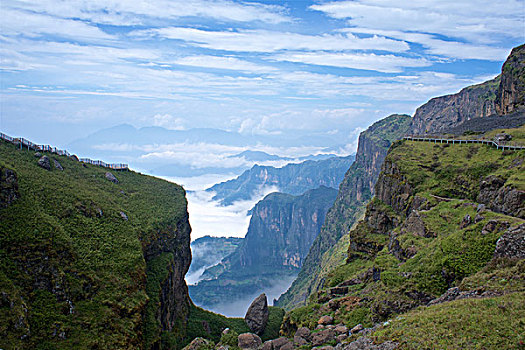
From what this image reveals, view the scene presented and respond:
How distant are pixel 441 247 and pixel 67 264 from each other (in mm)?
39237

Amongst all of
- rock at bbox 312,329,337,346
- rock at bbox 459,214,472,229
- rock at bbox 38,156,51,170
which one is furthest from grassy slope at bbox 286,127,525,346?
rock at bbox 38,156,51,170

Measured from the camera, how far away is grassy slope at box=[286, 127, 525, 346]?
1202 inches

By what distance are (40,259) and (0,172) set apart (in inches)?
476

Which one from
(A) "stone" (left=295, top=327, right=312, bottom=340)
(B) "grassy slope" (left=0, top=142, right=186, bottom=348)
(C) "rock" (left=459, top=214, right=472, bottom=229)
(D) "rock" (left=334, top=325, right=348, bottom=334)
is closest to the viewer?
(B) "grassy slope" (left=0, top=142, right=186, bottom=348)

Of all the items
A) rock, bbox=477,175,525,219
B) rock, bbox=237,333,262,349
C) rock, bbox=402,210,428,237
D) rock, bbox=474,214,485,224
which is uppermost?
rock, bbox=477,175,525,219

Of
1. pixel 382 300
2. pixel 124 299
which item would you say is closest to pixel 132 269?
pixel 124 299

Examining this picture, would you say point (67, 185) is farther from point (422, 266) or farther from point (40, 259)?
point (422, 266)

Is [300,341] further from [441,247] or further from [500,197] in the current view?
[500,197]

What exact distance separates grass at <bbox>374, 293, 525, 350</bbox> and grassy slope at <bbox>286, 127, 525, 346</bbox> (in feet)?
2.22

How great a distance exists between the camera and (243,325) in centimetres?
7981

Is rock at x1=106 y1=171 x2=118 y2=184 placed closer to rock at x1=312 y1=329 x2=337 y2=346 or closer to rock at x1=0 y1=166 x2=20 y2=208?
rock at x1=0 y1=166 x2=20 y2=208

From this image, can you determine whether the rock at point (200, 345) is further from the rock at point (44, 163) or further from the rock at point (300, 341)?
the rock at point (44, 163)

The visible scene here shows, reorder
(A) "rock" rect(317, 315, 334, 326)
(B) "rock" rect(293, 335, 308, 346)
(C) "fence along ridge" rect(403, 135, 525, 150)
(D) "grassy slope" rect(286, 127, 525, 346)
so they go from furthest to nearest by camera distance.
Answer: (C) "fence along ridge" rect(403, 135, 525, 150) < (A) "rock" rect(317, 315, 334, 326) < (B) "rock" rect(293, 335, 308, 346) < (D) "grassy slope" rect(286, 127, 525, 346)

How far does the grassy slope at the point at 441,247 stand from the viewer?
3053 cm
